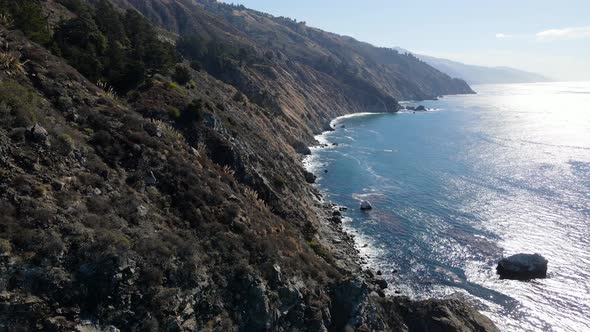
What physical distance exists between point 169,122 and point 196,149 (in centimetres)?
442

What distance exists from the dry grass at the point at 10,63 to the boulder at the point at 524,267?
5515cm

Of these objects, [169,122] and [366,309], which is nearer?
[366,309]

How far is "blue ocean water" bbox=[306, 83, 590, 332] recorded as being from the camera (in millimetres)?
47562

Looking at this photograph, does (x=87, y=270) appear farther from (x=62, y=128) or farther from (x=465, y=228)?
(x=465, y=228)

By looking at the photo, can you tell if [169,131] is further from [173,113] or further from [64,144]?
[64,144]

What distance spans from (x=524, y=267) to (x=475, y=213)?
20080 millimetres

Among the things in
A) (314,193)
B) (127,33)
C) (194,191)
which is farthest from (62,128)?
(314,193)

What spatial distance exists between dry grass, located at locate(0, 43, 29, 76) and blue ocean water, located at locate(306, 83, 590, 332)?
42788mm

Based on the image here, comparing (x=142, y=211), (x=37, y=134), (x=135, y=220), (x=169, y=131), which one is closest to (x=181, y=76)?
(x=169, y=131)

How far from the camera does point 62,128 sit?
2697 cm

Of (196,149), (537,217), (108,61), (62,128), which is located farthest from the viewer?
(537,217)

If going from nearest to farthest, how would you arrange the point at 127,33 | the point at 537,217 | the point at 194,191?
the point at 194,191
the point at 127,33
the point at 537,217

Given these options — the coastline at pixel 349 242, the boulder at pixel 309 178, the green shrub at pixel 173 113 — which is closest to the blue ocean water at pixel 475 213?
the coastline at pixel 349 242

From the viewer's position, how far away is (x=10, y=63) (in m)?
29.5
